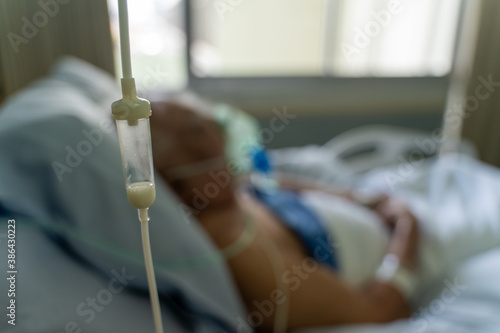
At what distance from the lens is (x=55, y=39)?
133 centimetres

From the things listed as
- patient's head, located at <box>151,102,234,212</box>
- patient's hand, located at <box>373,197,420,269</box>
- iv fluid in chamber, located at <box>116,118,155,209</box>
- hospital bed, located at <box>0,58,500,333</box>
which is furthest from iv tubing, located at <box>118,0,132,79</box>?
patient's hand, located at <box>373,197,420,269</box>

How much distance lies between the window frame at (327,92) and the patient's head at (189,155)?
51.6 inches

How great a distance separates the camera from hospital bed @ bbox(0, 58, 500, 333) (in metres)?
0.51

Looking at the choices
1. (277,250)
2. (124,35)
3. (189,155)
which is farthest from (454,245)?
(124,35)

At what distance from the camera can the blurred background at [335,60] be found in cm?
201

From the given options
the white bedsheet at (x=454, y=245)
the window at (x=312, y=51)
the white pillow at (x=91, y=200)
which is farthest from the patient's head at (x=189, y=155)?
the window at (x=312, y=51)

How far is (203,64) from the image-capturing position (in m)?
2.15

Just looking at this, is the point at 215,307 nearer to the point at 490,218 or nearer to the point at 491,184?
the point at 490,218

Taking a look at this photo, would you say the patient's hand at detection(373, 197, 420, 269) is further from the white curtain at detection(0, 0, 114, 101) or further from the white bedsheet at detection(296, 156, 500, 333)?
the white curtain at detection(0, 0, 114, 101)

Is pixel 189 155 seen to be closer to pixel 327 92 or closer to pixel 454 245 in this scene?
pixel 454 245

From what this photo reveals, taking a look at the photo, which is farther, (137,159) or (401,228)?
(401,228)

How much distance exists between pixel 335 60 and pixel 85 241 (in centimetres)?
201

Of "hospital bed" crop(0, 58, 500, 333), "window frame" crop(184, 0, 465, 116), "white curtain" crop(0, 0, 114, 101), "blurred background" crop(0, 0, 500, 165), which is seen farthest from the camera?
"window frame" crop(184, 0, 465, 116)

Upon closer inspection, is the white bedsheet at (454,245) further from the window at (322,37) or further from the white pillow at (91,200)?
the window at (322,37)
